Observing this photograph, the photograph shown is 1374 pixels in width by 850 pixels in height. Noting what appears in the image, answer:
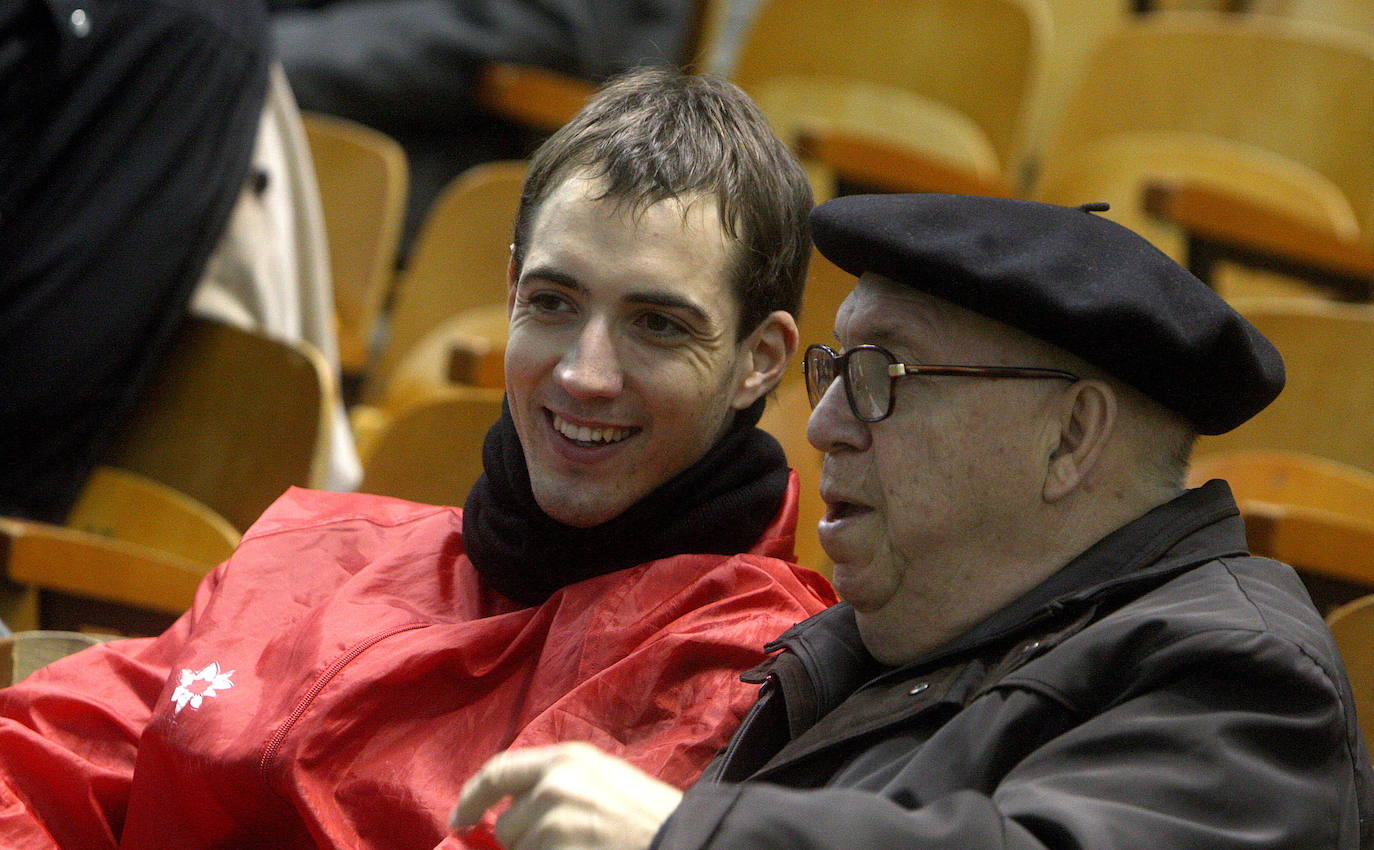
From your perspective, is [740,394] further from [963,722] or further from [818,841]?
[818,841]

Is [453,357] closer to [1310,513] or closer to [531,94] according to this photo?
[1310,513]

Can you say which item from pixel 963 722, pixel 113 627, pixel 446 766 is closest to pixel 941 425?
pixel 963 722

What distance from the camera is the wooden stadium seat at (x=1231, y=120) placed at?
11.2 ft

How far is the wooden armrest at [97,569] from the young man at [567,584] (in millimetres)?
551

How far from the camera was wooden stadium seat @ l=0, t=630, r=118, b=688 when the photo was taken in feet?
6.02

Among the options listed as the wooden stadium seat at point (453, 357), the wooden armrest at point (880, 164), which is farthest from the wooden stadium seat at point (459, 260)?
the wooden armrest at point (880, 164)

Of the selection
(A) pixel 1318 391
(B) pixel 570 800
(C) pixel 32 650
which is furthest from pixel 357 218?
(B) pixel 570 800

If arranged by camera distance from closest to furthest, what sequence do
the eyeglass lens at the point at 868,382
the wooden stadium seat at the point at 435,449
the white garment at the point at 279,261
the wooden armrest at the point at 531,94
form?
the eyeglass lens at the point at 868,382
the wooden stadium seat at the point at 435,449
the white garment at the point at 279,261
the wooden armrest at the point at 531,94

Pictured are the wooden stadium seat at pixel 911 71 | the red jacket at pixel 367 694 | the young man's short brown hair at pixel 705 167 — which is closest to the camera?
the red jacket at pixel 367 694

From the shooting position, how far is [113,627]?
7.67 ft

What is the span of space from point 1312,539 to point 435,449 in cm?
122

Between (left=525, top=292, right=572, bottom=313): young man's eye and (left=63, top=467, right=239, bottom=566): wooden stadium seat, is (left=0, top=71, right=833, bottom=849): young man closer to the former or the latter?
(left=525, top=292, right=572, bottom=313): young man's eye

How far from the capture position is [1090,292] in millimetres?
1225

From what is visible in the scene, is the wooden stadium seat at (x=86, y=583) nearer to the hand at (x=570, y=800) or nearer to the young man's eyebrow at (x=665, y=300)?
the young man's eyebrow at (x=665, y=300)
